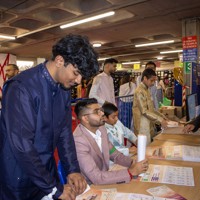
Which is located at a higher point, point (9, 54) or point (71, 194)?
point (9, 54)

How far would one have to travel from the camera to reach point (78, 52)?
1.11 metres

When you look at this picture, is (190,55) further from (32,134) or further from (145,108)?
(32,134)

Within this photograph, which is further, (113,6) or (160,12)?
(160,12)

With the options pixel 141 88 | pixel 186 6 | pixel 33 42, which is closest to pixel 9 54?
pixel 33 42

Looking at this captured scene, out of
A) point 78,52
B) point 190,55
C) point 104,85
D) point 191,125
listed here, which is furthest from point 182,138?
point 190,55

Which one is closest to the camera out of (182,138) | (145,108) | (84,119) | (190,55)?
(84,119)

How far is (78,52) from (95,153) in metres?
1.00

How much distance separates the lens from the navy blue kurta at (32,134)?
1.04 m

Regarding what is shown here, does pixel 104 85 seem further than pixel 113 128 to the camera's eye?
Yes

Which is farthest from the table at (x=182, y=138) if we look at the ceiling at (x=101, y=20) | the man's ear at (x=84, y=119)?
the ceiling at (x=101, y=20)

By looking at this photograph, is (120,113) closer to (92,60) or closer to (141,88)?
(141,88)

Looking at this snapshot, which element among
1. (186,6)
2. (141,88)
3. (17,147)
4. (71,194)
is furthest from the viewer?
(186,6)

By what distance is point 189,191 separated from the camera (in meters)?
1.48

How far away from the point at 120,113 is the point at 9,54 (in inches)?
378
